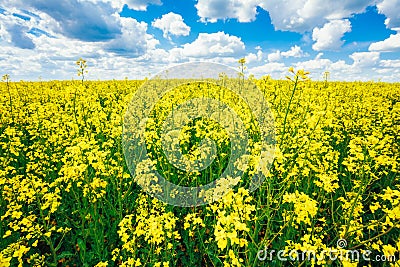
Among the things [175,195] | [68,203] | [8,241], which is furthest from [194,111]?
[8,241]

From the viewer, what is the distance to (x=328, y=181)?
10.4 feet

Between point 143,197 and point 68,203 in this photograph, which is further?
point 68,203

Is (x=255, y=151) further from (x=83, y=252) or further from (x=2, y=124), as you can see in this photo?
(x=2, y=124)

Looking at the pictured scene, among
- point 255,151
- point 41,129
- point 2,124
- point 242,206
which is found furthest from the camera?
point 2,124

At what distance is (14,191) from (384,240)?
535 centimetres

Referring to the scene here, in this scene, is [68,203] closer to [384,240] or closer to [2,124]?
[2,124]

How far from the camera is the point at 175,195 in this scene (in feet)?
13.8

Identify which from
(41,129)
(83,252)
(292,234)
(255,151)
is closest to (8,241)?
(83,252)

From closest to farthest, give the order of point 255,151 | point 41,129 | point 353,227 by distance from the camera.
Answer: point 353,227
point 255,151
point 41,129

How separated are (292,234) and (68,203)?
3.59 m

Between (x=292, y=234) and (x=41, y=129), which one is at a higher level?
(x=41, y=129)

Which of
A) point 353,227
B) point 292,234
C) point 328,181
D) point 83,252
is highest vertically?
point 328,181

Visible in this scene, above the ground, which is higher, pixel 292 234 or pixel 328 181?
pixel 328 181

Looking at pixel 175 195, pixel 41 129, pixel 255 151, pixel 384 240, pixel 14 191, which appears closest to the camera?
pixel 255 151
